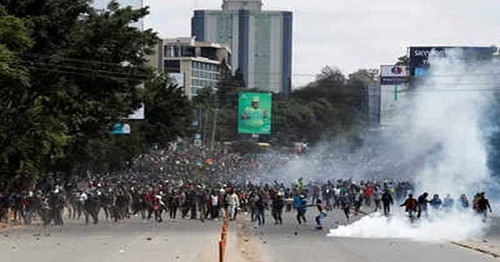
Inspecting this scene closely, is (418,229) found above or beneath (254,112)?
beneath

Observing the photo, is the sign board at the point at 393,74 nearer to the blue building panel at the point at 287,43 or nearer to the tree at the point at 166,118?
the tree at the point at 166,118

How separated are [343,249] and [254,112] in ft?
125

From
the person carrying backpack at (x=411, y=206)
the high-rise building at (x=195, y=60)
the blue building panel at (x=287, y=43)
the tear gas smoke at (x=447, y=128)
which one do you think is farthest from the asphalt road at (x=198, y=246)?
the blue building panel at (x=287, y=43)

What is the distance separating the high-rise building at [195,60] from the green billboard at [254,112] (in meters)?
111

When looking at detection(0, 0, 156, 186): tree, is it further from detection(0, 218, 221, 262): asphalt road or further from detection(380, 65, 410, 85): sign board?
detection(380, 65, 410, 85): sign board

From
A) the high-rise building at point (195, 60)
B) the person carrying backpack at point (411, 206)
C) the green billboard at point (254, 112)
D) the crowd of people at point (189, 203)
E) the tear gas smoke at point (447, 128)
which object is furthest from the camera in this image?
the high-rise building at point (195, 60)

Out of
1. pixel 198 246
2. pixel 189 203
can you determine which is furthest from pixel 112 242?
pixel 189 203

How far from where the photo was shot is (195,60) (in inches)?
7343

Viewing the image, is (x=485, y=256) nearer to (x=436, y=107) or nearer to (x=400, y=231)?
(x=400, y=231)

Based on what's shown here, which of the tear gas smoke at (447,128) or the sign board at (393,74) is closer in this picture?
the tear gas smoke at (447,128)

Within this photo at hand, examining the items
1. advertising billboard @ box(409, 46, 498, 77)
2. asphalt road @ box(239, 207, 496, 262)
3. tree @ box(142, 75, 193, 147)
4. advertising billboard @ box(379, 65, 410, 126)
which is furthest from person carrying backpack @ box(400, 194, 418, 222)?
tree @ box(142, 75, 193, 147)

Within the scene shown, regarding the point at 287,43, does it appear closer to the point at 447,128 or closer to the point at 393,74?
the point at 393,74

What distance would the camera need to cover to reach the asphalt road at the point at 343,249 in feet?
86.6

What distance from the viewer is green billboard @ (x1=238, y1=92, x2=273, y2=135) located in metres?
67.4
